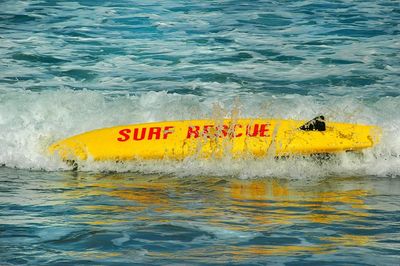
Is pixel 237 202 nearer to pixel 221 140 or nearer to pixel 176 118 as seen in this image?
pixel 221 140

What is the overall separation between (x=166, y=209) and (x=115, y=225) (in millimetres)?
764

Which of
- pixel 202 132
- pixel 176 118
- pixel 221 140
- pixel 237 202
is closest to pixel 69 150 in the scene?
pixel 202 132

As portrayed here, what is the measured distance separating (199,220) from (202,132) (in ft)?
9.46

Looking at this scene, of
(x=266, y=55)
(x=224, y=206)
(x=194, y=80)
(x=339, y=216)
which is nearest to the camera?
(x=339, y=216)

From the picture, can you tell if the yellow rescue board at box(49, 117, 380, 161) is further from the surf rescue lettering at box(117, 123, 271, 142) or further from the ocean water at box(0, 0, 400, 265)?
the ocean water at box(0, 0, 400, 265)

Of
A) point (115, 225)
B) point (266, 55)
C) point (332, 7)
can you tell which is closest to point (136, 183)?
point (115, 225)

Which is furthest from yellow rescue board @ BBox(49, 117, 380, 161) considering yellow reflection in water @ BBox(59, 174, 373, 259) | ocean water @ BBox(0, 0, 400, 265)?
yellow reflection in water @ BBox(59, 174, 373, 259)

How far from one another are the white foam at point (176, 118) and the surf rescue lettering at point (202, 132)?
270 millimetres

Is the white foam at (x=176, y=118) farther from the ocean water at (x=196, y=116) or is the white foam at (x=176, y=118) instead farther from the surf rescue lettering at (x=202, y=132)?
the surf rescue lettering at (x=202, y=132)

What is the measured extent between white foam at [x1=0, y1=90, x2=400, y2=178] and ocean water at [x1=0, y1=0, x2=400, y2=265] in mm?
22

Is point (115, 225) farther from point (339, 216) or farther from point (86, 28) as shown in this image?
point (86, 28)

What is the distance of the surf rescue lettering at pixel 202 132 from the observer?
29.3ft

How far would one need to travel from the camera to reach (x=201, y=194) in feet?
24.7

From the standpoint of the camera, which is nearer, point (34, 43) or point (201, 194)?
point (201, 194)
